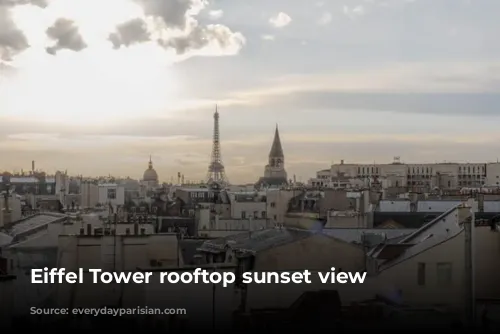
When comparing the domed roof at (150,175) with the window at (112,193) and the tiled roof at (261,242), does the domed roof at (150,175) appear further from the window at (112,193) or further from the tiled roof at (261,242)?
the tiled roof at (261,242)

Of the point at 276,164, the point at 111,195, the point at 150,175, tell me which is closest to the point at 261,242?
the point at 111,195

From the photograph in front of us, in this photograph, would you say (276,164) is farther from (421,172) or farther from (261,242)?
(261,242)

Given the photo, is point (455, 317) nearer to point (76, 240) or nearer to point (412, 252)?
point (412, 252)

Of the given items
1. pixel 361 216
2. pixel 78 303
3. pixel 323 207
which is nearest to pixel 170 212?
pixel 323 207

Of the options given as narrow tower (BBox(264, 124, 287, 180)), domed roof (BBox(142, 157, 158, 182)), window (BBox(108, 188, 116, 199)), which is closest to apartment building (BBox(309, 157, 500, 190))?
narrow tower (BBox(264, 124, 287, 180))

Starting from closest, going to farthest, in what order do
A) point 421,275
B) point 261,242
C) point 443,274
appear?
1. point 443,274
2. point 421,275
3. point 261,242

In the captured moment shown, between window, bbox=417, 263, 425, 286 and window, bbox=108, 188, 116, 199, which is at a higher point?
window, bbox=108, 188, 116, 199

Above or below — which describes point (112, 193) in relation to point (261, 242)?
above

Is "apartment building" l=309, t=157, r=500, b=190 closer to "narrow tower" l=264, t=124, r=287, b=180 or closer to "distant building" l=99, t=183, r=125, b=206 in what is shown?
"narrow tower" l=264, t=124, r=287, b=180

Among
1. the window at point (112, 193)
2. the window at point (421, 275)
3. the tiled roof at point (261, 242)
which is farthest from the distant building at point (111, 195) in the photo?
the window at point (421, 275)
